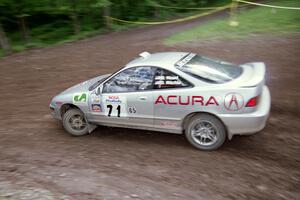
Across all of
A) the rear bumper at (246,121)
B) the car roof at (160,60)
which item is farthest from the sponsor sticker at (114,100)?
the rear bumper at (246,121)

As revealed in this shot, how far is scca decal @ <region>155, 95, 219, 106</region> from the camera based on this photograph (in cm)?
626

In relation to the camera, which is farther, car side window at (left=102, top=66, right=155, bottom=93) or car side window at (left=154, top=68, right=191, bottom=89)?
car side window at (left=102, top=66, right=155, bottom=93)

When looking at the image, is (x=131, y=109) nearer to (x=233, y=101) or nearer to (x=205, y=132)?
(x=205, y=132)

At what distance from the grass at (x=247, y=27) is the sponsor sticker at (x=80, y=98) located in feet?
26.3

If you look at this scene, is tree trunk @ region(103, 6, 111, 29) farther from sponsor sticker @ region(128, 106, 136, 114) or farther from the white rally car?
sponsor sticker @ region(128, 106, 136, 114)

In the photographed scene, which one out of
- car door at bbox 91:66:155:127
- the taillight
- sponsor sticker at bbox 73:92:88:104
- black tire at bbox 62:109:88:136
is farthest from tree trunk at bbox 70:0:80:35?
the taillight

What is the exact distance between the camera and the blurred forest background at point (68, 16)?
19.8 metres

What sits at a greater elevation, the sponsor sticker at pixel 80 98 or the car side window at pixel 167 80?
the car side window at pixel 167 80

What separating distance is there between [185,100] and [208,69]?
71cm

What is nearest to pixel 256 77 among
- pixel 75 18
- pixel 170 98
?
pixel 170 98

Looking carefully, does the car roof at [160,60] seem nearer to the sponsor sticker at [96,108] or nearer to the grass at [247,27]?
the sponsor sticker at [96,108]

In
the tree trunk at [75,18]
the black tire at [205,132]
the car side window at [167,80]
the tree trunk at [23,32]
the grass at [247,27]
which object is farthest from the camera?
the tree trunk at [23,32]

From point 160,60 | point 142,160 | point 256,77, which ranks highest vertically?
point 160,60

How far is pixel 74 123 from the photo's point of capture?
7.69 m
